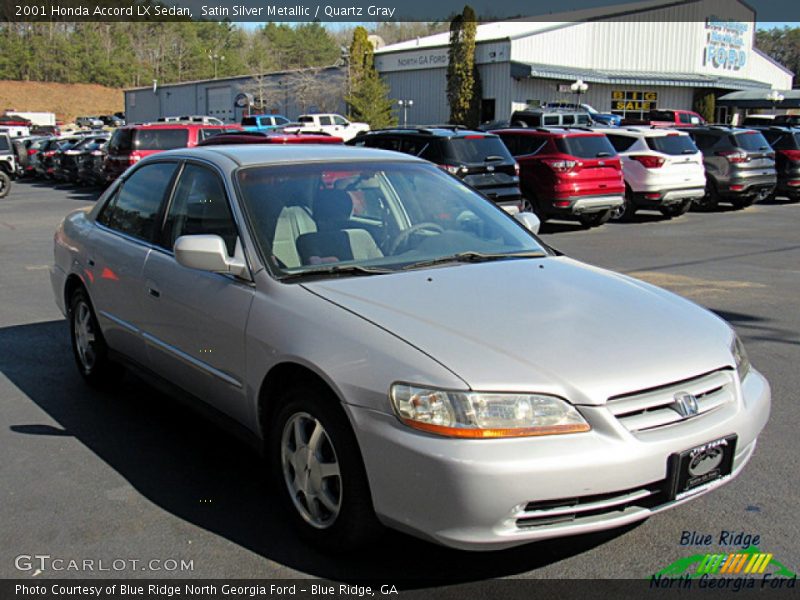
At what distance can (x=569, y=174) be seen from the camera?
14.6m

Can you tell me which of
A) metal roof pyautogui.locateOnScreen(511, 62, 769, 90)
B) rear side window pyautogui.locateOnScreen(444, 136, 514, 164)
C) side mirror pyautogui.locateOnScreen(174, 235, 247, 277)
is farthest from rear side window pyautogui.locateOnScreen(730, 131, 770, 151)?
metal roof pyautogui.locateOnScreen(511, 62, 769, 90)

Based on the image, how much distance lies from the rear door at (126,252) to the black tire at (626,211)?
12.5 metres

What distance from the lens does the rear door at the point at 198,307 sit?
3908 millimetres

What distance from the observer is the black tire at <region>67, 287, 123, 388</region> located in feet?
18.1

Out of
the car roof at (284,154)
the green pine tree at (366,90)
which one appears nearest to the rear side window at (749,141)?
the car roof at (284,154)

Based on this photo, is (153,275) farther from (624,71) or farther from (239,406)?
(624,71)

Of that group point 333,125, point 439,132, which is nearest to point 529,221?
point 439,132

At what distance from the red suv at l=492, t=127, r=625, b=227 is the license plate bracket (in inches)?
460

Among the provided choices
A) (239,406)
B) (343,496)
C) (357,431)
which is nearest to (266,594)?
(343,496)

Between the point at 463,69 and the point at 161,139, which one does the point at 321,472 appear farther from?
the point at 463,69

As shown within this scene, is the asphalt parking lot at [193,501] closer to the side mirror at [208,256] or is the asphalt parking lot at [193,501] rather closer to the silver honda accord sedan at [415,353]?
the silver honda accord sedan at [415,353]

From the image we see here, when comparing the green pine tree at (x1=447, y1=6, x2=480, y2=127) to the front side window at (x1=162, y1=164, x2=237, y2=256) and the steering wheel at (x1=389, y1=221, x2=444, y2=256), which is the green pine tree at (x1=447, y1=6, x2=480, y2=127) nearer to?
the front side window at (x1=162, y1=164, x2=237, y2=256)

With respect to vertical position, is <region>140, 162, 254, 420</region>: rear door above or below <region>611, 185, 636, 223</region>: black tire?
above

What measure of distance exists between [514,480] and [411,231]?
6.25 ft
